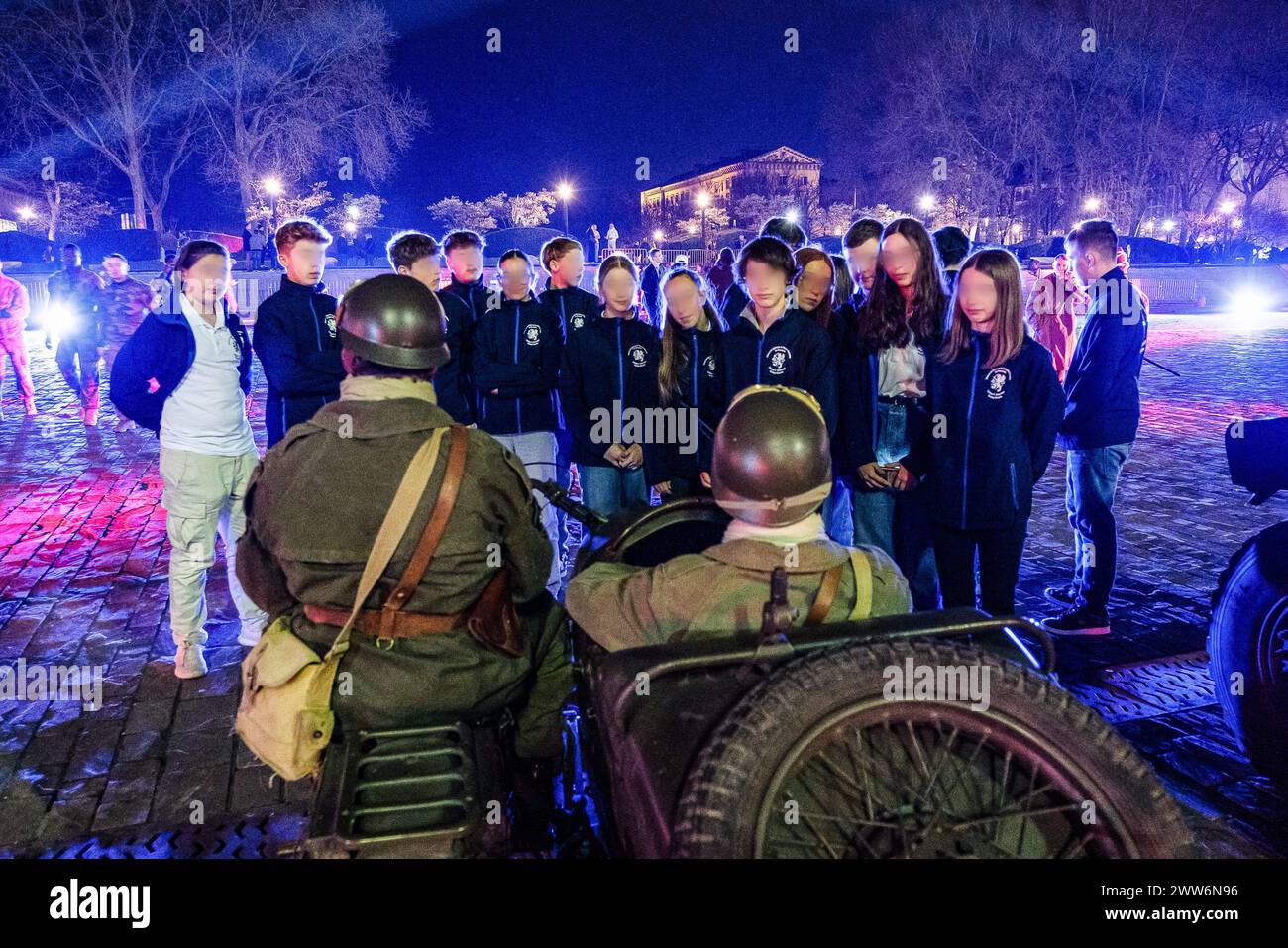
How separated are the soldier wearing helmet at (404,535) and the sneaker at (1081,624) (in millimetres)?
3485

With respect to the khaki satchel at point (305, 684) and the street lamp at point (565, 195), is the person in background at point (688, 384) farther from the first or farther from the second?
the street lamp at point (565, 195)

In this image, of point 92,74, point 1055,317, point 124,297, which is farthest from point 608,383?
point 92,74

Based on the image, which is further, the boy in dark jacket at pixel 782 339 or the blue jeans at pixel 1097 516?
the blue jeans at pixel 1097 516

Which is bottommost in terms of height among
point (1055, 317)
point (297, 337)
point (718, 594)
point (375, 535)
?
point (718, 594)

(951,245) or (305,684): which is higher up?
(951,245)

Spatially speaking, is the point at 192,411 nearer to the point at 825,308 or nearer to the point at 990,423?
the point at 825,308

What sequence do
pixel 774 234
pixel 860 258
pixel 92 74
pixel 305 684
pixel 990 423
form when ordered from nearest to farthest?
1. pixel 305 684
2. pixel 990 423
3. pixel 860 258
4. pixel 774 234
5. pixel 92 74

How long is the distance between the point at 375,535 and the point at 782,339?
2918 millimetres

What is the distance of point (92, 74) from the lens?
3353cm

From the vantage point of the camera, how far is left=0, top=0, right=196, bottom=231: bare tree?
3112 cm

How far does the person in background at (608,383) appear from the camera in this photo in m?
5.32

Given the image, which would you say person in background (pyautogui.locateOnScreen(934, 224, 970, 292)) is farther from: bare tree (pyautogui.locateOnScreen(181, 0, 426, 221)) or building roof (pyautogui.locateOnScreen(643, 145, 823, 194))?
building roof (pyautogui.locateOnScreen(643, 145, 823, 194))

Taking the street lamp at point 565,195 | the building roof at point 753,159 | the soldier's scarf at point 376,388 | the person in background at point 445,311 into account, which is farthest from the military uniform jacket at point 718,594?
the building roof at point 753,159
